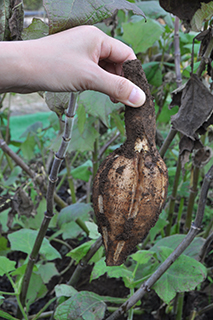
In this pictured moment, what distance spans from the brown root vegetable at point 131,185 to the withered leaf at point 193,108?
16cm

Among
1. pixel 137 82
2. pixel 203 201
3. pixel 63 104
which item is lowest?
pixel 203 201

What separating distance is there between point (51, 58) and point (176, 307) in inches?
39.6

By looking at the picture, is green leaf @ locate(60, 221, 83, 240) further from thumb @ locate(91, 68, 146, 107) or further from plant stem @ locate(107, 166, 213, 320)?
thumb @ locate(91, 68, 146, 107)

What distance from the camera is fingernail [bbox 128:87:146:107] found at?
0.52 meters

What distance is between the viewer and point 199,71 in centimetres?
73

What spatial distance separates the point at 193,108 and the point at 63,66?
32cm

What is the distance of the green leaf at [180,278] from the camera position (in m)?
0.80

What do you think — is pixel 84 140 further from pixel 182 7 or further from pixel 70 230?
pixel 182 7

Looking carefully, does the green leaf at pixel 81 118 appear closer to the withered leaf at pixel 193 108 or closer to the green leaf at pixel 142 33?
the green leaf at pixel 142 33

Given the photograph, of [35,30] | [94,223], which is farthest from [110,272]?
[35,30]

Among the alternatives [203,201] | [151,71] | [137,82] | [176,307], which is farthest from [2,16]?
[176,307]

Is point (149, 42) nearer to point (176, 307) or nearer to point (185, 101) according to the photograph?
point (185, 101)

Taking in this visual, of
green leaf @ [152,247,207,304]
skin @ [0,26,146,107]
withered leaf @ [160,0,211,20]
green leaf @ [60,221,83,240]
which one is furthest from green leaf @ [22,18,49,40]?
green leaf @ [60,221,83,240]

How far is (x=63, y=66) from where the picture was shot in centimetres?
54
